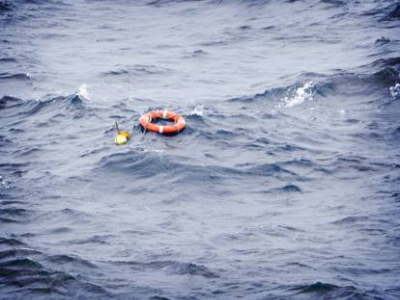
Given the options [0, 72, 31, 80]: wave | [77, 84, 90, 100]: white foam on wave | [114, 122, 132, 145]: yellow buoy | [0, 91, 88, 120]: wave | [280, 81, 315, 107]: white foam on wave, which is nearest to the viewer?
[114, 122, 132, 145]: yellow buoy

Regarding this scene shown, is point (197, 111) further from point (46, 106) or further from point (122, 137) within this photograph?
point (46, 106)

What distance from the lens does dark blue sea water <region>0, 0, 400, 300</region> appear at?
8648 mm

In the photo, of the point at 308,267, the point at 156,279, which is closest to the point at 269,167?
the point at 308,267

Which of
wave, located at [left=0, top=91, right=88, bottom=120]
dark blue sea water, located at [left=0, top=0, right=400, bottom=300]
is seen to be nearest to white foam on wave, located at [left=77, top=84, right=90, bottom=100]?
wave, located at [left=0, top=91, right=88, bottom=120]

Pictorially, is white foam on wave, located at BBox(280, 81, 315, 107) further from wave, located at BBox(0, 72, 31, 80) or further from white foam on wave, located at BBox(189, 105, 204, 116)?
wave, located at BBox(0, 72, 31, 80)

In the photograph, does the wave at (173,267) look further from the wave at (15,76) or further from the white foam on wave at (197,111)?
the wave at (15,76)

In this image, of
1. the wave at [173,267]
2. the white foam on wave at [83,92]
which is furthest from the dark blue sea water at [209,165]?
the white foam on wave at [83,92]

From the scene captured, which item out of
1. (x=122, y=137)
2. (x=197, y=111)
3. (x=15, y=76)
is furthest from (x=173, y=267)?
(x=15, y=76)

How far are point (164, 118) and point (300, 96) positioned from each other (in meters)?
4.54

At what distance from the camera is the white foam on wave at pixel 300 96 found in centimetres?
1643

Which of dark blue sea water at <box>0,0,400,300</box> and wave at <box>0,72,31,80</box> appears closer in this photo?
dark blue sea water at <box>0,0,400,300</box>

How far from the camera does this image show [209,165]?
12766 mm

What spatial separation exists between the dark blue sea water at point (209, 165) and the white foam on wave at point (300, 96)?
63mm

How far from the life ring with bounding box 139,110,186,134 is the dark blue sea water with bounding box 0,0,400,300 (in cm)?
24
